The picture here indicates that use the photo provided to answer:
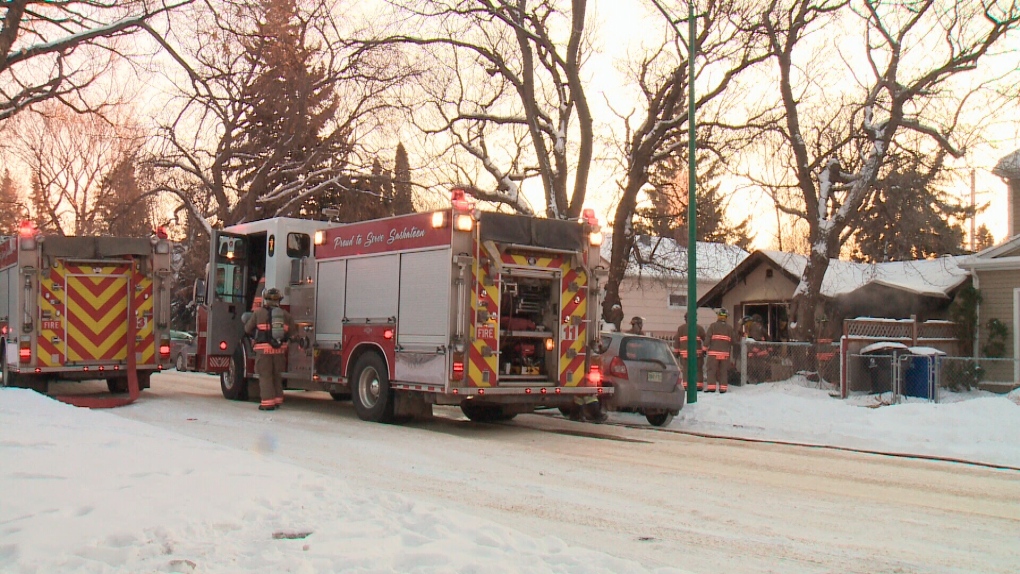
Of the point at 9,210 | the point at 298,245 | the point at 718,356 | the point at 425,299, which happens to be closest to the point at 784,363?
the point at 718,356

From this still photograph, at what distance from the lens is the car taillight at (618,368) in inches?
560

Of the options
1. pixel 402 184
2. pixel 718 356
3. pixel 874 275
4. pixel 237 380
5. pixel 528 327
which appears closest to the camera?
pixel 528 327

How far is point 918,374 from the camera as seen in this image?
18.8m

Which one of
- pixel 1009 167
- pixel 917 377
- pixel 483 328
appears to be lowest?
pixel 917 377

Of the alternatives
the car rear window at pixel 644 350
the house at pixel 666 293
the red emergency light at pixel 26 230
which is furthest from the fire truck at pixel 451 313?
the house at pixel 666 293

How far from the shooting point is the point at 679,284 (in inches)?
1563

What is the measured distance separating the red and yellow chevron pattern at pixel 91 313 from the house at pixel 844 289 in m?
17.8

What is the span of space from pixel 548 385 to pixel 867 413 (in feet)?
19.0

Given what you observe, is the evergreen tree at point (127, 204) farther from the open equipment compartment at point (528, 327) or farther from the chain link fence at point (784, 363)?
the open equipment compartment at point (528, 327)

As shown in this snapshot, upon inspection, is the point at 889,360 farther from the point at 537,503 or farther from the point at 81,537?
the point at 81,537

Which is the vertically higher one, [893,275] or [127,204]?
[127,204]

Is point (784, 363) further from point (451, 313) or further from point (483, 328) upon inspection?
point (451, 313)

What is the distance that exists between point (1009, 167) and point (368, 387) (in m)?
21.9

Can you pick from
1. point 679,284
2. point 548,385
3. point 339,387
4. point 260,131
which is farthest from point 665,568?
point 679,284
